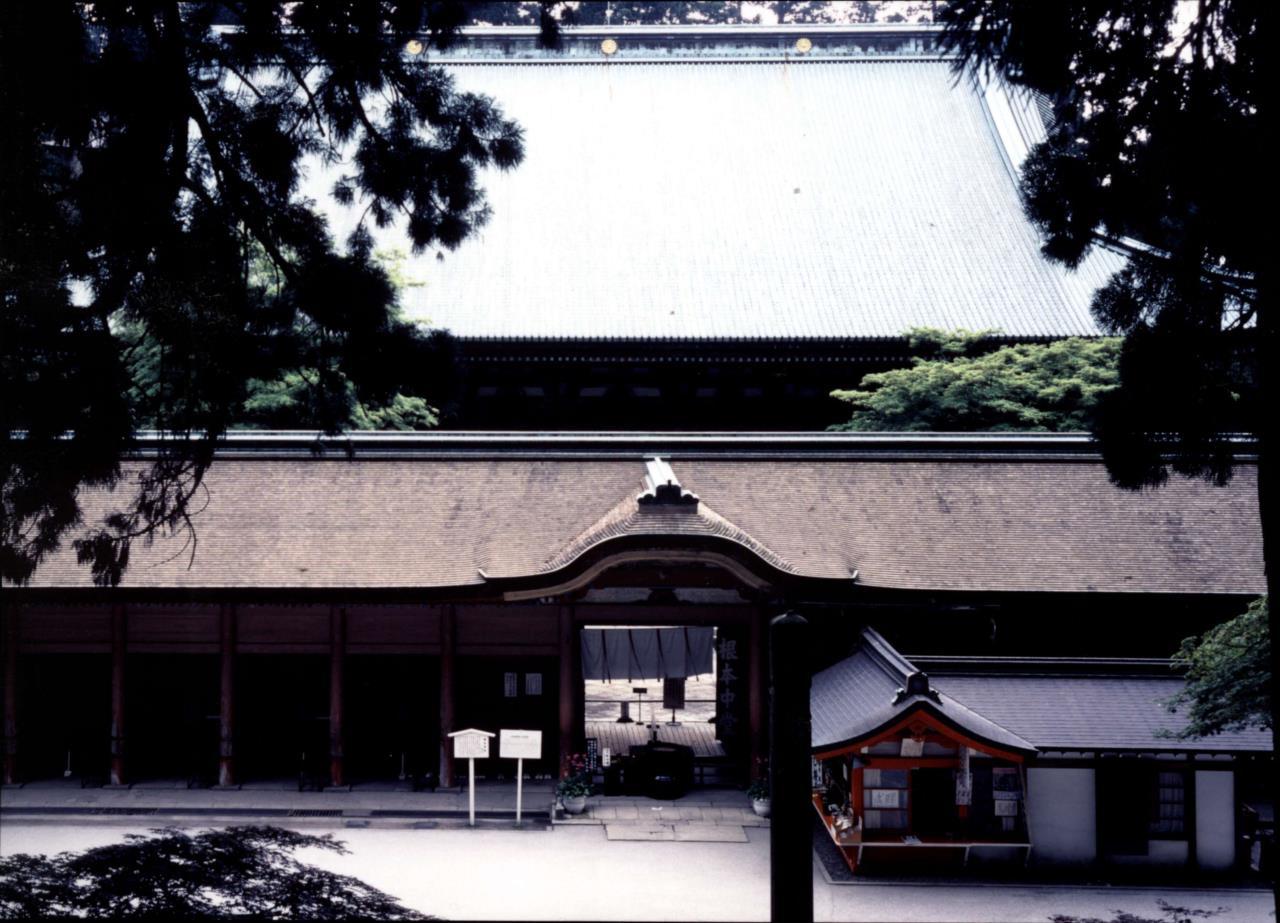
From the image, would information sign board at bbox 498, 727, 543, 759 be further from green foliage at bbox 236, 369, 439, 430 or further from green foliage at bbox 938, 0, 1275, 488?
green foliage at bbox 938, 0, 1275, 488

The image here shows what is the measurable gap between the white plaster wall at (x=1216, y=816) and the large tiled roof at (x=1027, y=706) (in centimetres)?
41

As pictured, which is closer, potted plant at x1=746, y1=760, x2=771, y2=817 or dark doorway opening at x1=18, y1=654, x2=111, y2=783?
potted plant at x1=746, y1=760, x2=771, y2=817

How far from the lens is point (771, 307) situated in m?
18.3

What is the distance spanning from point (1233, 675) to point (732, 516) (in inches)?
218

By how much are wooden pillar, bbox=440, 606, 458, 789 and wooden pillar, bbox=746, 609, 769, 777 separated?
314cm

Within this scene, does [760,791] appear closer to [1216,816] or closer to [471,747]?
[471,747]

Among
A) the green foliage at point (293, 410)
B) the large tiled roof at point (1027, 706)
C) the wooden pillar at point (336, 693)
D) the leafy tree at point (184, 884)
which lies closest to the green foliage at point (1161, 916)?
the large tiled roof at point (1027, 706)

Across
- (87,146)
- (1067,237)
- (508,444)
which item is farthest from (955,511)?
(87,146)

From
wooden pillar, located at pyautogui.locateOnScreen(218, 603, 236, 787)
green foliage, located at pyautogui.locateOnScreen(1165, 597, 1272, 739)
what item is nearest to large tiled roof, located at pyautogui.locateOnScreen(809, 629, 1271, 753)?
green foliage, located at pyautogui.locateOnScreen(1165, 597, 1272, 739)

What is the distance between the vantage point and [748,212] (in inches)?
816

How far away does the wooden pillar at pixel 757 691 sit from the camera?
41.4 ft

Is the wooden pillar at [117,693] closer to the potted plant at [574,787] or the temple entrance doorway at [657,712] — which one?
the potted plant at [574,787]

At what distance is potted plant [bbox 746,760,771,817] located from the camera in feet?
39.9

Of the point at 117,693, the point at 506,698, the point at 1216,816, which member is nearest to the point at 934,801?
the point at 1216,816
